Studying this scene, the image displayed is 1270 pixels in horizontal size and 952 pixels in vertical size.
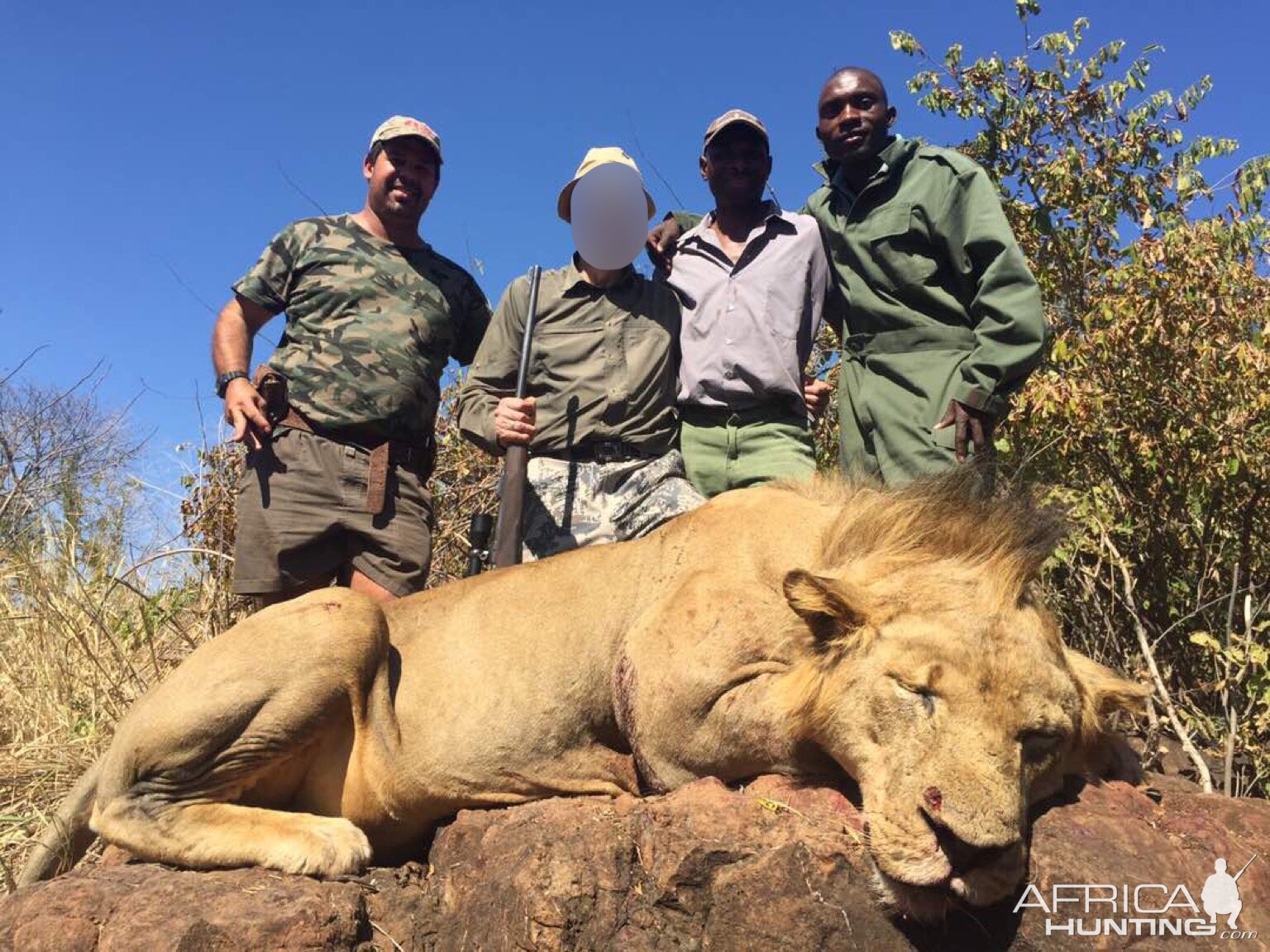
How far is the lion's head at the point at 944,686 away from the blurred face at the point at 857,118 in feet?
6.60

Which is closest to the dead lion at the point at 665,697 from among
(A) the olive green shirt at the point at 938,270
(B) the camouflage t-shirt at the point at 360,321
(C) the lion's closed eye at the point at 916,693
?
(C) the lion's closed eye at the point at 916,693

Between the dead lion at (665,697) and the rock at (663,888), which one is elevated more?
the dead lion at (665,697)

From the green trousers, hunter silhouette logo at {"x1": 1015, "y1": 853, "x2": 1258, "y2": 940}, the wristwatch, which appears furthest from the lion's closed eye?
the wristwatch

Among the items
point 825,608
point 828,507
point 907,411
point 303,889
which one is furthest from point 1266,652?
point 303,889

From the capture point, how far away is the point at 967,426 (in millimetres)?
4051

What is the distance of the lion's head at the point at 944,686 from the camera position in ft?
7.99

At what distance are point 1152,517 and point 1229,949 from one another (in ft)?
11.6

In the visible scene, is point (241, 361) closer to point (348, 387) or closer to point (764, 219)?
point (348, 387)

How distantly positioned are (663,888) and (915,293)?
275cm

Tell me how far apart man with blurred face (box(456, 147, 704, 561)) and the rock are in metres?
1.55

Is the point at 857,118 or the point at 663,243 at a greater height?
the point at 857,118

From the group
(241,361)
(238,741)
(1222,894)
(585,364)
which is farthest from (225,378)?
(1222,894)

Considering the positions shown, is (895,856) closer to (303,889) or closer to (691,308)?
(303,889)

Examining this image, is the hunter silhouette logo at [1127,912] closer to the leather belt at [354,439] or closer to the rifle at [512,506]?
the rifle at [512,506]
